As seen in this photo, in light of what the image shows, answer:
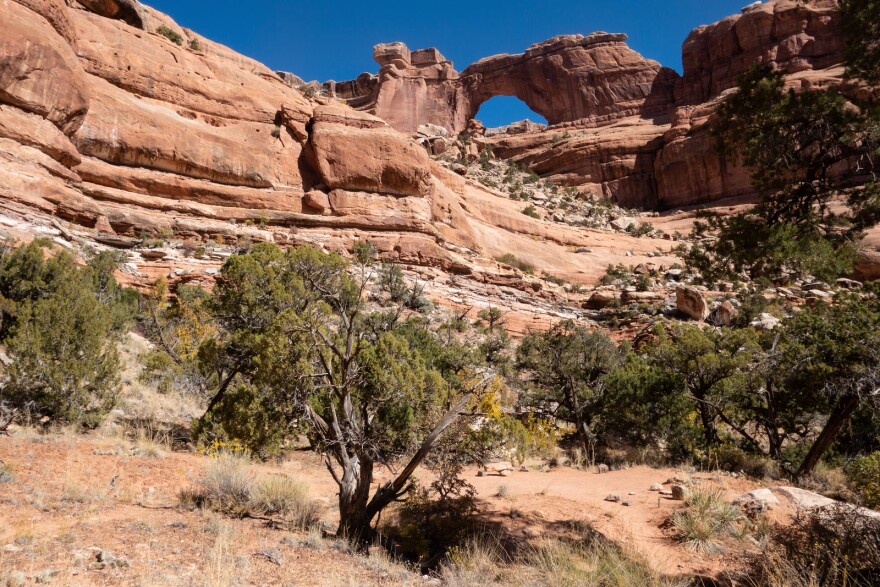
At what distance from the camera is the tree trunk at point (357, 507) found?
17.4 ft

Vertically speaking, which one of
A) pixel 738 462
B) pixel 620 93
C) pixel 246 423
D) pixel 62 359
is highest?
pixel 620 93

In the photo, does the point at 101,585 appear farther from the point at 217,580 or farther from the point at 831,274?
the point at 831,274

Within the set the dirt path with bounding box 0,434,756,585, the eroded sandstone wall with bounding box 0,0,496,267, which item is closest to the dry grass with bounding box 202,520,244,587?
the dirt path with bounding box 0,434,756,585

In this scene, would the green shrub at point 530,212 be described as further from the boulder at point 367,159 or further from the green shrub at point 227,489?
the green shrub at point 227,489

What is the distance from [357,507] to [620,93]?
234 ft

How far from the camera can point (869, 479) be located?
650 centimetres

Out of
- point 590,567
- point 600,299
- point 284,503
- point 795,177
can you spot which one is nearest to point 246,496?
point 284,503

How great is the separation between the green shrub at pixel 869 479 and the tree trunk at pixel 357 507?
624 cm

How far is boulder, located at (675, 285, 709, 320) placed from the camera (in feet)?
88.9

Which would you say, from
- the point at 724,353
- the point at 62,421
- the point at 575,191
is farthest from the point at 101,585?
the point at 575,191

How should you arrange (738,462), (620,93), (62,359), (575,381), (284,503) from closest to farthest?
(284,503) → (62,359) → (738,462) → (575,381) → (620,93)

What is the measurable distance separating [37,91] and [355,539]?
24693 mm

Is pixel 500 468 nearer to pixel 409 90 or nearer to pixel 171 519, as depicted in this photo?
pixel 171 519

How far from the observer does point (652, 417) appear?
42.5 ft
